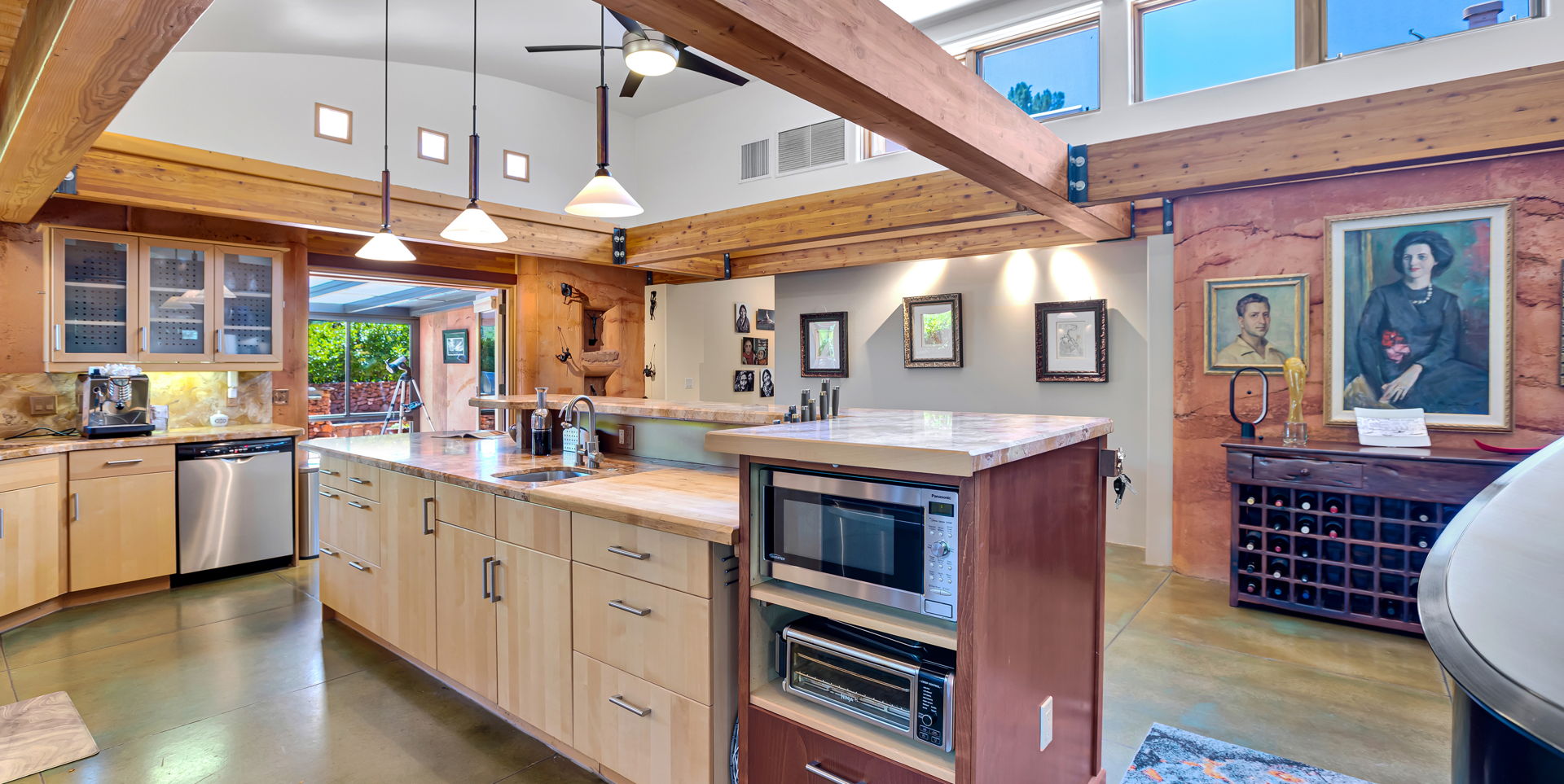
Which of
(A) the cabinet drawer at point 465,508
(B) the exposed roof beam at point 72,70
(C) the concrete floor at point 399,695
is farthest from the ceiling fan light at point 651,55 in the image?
(C) the concrete floor at point 399,695

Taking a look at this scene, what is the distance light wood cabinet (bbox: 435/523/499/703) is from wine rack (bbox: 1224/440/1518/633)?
384 cm

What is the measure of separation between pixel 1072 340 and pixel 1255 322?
1.31m

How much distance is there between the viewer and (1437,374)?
3.70 m

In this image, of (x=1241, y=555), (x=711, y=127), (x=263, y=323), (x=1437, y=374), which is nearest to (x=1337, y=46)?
(x=1437, y=374)

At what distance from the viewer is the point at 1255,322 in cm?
420

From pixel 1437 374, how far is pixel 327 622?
6076mm

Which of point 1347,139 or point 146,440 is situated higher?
point 1347,139

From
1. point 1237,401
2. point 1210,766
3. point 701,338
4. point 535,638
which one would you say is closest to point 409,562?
point 535,638

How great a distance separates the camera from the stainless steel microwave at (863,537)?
151 cm

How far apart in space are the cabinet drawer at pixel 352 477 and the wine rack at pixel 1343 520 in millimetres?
4418

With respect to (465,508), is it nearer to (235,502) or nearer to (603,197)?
(603,197)

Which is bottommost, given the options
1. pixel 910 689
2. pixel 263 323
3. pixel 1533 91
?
pixel 910 689

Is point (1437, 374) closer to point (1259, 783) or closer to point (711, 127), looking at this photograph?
point (1259, 783)

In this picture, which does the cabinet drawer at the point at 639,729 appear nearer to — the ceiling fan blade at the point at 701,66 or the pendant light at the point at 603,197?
the pendant light at the point at 603,197
